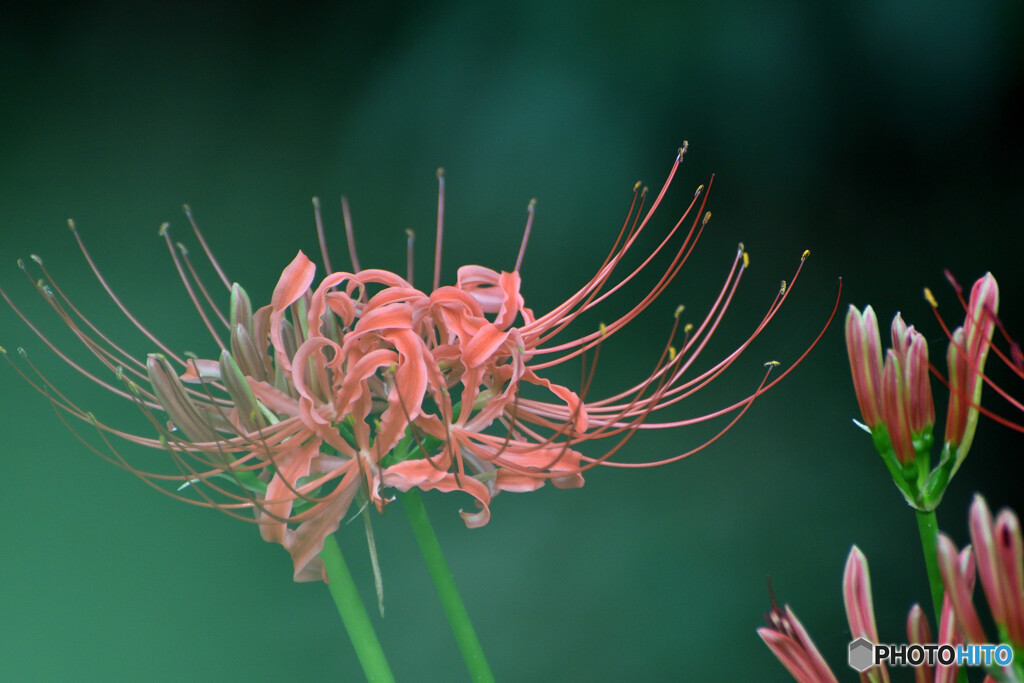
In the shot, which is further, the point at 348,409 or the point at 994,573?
the point at 348,409

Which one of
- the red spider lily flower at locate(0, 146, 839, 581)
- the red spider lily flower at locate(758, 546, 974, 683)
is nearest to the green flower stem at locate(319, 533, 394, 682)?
the red spider lily flower at locate(0, 146, 839, 581)

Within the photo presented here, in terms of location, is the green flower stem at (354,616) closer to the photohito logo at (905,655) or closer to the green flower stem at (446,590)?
the green flower stem at (446,590)

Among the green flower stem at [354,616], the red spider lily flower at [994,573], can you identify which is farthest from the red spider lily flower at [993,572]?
the green flower stem at [354,616]

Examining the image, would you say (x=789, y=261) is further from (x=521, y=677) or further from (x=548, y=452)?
(x=548, y=452)

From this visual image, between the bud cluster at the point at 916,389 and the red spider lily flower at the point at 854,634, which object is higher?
→ the bud cluster at the point at 916,389

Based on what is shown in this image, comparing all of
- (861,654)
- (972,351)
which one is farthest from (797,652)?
(972,351)

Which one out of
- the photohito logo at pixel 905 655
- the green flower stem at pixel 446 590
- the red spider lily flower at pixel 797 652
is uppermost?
the green flower stem at pixel 446 590

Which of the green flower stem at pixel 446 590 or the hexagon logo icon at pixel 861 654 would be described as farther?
the green flower stem at pixel 446 590

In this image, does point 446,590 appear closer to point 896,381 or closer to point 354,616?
point 354,616
